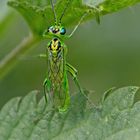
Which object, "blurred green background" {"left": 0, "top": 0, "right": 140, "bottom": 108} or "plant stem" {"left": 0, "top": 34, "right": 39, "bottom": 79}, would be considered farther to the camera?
"blurred green background" {"left": 0, "top": 0, "right": 140, "bottom": 108}

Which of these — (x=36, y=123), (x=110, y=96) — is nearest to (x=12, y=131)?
(x=36, y=123)

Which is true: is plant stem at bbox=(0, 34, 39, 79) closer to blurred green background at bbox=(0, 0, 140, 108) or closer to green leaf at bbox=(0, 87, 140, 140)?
green leaf at bbox=(0, 87, 140, 140)

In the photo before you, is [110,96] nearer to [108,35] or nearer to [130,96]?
[130,96]

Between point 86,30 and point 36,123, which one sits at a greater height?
point 86,30

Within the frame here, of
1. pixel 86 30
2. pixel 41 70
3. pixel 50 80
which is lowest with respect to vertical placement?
pixel 50 80

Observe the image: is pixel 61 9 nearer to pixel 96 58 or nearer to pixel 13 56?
pixel 13 56

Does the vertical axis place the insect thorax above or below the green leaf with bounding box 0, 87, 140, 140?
above

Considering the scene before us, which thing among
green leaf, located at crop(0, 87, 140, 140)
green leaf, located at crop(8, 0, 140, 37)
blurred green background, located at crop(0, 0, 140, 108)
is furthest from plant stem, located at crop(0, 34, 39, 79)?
blurred green background, located at crop(0, 0, 140, 108)

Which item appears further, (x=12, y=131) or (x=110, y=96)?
(x=12, y=131)
